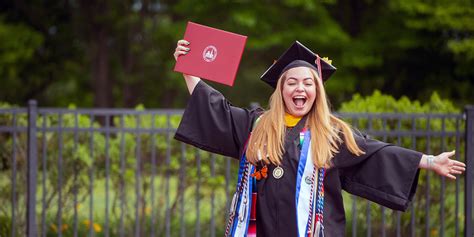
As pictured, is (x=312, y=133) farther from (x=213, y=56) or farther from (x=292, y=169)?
(x=213, y=56)

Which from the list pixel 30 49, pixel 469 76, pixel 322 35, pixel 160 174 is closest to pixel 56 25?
pixel 30 49

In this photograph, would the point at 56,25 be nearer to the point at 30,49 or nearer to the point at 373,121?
the point at 30,49

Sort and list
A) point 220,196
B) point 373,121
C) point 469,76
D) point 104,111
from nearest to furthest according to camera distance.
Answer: point 104,111 → point 373,121 → point 220,196 → point 469,76

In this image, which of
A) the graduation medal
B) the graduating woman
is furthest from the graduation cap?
the graduation medal

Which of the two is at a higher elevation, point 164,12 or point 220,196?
point 164,12

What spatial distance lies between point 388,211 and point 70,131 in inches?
121

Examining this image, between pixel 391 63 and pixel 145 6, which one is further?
pixel 145 6

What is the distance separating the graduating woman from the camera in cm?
422

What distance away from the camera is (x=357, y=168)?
4418mm

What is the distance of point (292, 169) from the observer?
423cm

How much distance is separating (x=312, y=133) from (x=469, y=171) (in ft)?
11.6

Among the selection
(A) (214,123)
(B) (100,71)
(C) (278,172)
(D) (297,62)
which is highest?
(B) (100,71)

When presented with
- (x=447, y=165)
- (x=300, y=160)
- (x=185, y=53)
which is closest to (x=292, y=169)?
(x=300, y=160)

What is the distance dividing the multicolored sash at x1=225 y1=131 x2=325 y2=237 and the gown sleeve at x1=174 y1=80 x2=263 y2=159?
186 mm
